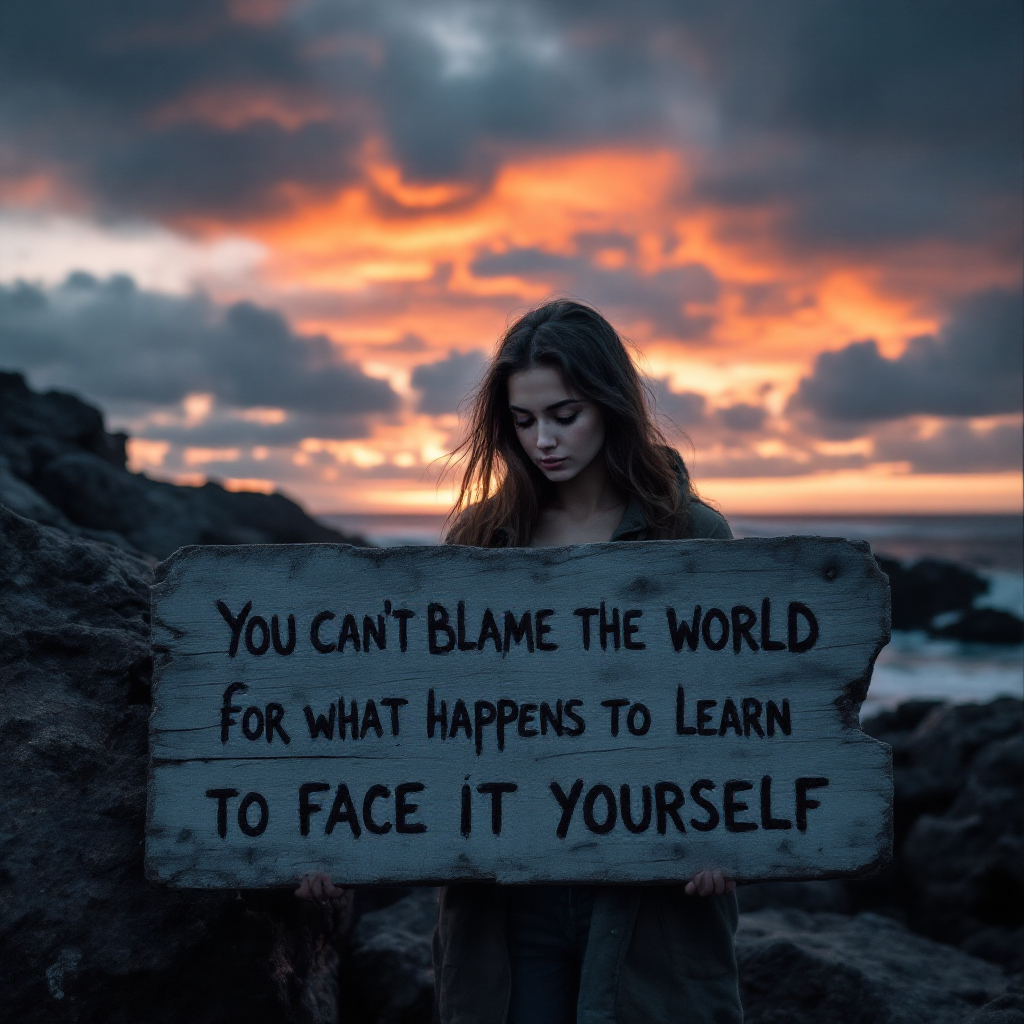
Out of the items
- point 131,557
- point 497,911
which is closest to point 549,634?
point 497,911

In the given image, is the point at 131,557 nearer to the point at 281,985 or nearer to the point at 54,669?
the point at 54,669

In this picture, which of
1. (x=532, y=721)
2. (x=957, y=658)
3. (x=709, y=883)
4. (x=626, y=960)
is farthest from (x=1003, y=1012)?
(x=957, y=658)

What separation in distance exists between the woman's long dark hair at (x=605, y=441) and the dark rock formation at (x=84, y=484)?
9.58 ft

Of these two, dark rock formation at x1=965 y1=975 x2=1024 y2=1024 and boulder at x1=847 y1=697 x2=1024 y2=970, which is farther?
boulder at x1=847 y1=697 x2=1024 y2=970

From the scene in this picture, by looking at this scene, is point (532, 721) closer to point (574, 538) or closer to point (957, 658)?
point (574, 538)

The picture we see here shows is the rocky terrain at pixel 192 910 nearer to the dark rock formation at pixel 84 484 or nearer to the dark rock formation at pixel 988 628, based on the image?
the dark rock formation at pixel 84 484

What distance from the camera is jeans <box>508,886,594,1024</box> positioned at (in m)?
2.67

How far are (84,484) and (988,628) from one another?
18.3 meters

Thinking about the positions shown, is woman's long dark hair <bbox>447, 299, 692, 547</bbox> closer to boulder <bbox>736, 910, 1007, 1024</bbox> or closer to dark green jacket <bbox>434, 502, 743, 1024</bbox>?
dark green jacket <bbox>434, 502, 743, 1024</bbox>

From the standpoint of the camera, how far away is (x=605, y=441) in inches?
119

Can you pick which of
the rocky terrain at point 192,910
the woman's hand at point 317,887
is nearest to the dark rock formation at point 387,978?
the rocky terrain at point 192,910

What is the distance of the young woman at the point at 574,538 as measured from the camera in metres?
2.63

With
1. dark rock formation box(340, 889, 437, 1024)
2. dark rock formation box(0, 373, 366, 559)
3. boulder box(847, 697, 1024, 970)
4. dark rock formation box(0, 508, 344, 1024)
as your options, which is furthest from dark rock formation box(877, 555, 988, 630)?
dark rock formation box(0, 508, 344, 1024)

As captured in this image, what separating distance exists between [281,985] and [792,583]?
188 centimetres
